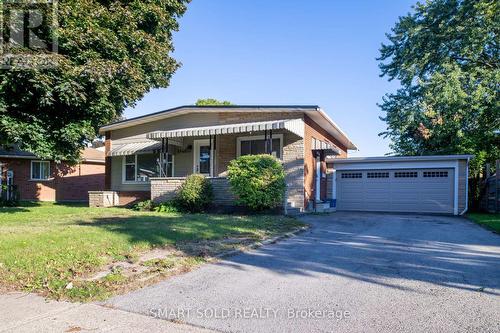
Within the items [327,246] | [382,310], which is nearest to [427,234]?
[327,246]

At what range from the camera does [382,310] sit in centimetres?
379

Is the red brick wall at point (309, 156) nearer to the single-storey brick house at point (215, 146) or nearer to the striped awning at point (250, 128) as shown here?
the single-storey brick house at point (215, 146)

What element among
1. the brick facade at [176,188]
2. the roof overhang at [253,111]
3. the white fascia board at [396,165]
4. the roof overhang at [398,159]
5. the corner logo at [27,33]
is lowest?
the brick facade at [176,188]

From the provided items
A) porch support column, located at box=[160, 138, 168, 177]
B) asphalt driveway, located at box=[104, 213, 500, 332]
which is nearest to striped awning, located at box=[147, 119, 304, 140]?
porch support column, located at box=[160, 138, 168, 177]

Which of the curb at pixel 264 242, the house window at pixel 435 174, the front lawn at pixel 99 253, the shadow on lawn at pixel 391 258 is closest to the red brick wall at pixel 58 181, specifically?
the front lawn at pixel 99 253

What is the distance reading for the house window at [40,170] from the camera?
2399cm

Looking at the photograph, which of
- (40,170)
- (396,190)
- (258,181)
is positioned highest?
(40,170)

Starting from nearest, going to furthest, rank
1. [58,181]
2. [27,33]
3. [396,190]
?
[27,33] < [396,190] < [58,181]

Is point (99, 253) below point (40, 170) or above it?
below

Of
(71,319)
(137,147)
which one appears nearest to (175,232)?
(71,319)

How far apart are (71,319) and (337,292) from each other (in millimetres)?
2947

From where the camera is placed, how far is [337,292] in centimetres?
440

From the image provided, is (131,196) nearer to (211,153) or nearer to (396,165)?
(211,153)

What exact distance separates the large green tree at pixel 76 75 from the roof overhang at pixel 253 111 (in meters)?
4.39
